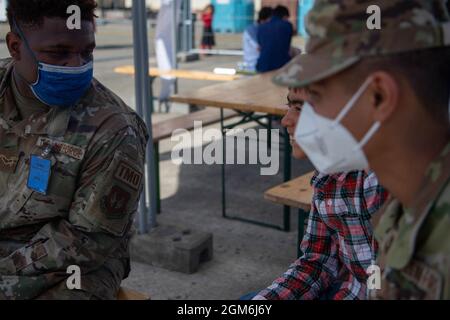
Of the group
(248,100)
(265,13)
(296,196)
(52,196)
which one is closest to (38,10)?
(52,196)

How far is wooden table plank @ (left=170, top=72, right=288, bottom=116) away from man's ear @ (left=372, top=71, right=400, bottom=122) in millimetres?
2988

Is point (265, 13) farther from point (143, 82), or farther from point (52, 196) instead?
point (52, 196)

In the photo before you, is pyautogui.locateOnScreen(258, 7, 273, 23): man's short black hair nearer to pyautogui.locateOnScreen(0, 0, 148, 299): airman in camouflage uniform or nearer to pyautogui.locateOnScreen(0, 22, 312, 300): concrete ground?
pyautogui.locateOnScreen(0, 22, 312, 300): concrete ground

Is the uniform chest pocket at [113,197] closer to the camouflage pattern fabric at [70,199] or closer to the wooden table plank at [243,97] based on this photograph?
the camouflage pattern fabric at [70,199]

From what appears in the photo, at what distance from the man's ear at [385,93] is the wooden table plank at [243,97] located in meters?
2.99

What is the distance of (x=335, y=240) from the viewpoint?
6.59ft

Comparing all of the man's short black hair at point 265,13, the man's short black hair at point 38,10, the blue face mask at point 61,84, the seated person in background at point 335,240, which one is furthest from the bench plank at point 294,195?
the man's short black hair at point 265,13

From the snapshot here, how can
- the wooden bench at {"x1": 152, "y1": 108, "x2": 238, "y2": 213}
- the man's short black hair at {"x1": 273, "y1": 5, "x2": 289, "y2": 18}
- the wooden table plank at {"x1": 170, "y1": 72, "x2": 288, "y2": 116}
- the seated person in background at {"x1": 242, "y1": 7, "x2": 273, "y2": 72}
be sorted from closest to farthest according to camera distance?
the wooden table plank at {"x1": 170, "y1": 72, "x2": 288, "y2": 116}
the wooden bench at {"x1": 152, "y1": 108, "x2": 238, "y2": 213}
the man's short black hair at {"x1": 273, "y1": 5, "x2": 289, "y2": 18}
the seated person in background at {"x1": 242, "y1": 7, "x2": 273, "y2": 72}

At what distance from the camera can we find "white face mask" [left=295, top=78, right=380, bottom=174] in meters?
1.09

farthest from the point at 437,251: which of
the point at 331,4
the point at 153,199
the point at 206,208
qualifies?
the point at 206,208

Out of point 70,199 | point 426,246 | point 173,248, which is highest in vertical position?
point 426,246

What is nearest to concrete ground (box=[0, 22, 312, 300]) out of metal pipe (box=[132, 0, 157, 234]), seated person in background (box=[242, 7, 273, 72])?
metal pipe (box=[132, 0, 157, 234])

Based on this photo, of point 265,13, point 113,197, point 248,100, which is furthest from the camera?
point 265,13

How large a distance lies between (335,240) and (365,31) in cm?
108
